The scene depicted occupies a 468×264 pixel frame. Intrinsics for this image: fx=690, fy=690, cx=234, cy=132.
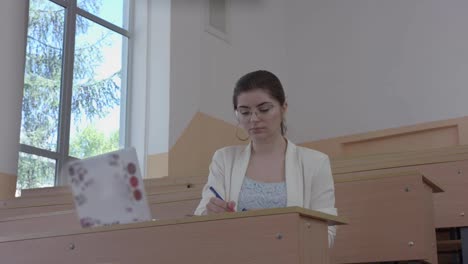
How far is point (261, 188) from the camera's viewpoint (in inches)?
70.2

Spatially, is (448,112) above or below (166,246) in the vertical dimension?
above

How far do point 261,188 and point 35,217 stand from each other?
129cm

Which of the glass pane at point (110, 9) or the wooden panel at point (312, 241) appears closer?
the wooden panel at point (312, 241)

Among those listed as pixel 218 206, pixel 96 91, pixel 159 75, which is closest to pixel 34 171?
pixel 96 91

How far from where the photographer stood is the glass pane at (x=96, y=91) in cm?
421

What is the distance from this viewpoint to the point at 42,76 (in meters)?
4.04

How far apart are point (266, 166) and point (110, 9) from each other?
3046 mm

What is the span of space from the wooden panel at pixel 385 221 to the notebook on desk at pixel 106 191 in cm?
73

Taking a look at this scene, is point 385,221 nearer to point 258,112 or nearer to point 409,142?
point 258,112

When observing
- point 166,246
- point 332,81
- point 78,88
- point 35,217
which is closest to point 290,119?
point 332,81

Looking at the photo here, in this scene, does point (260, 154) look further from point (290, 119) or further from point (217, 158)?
point (290, 119)

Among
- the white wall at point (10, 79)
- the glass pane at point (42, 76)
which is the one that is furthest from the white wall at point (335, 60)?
the white wall at point (10, 79)

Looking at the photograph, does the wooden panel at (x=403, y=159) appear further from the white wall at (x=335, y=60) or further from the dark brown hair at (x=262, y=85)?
the white wall at (x=335, y=60)

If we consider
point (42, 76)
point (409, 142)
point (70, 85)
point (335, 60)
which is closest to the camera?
point (42, 76)
